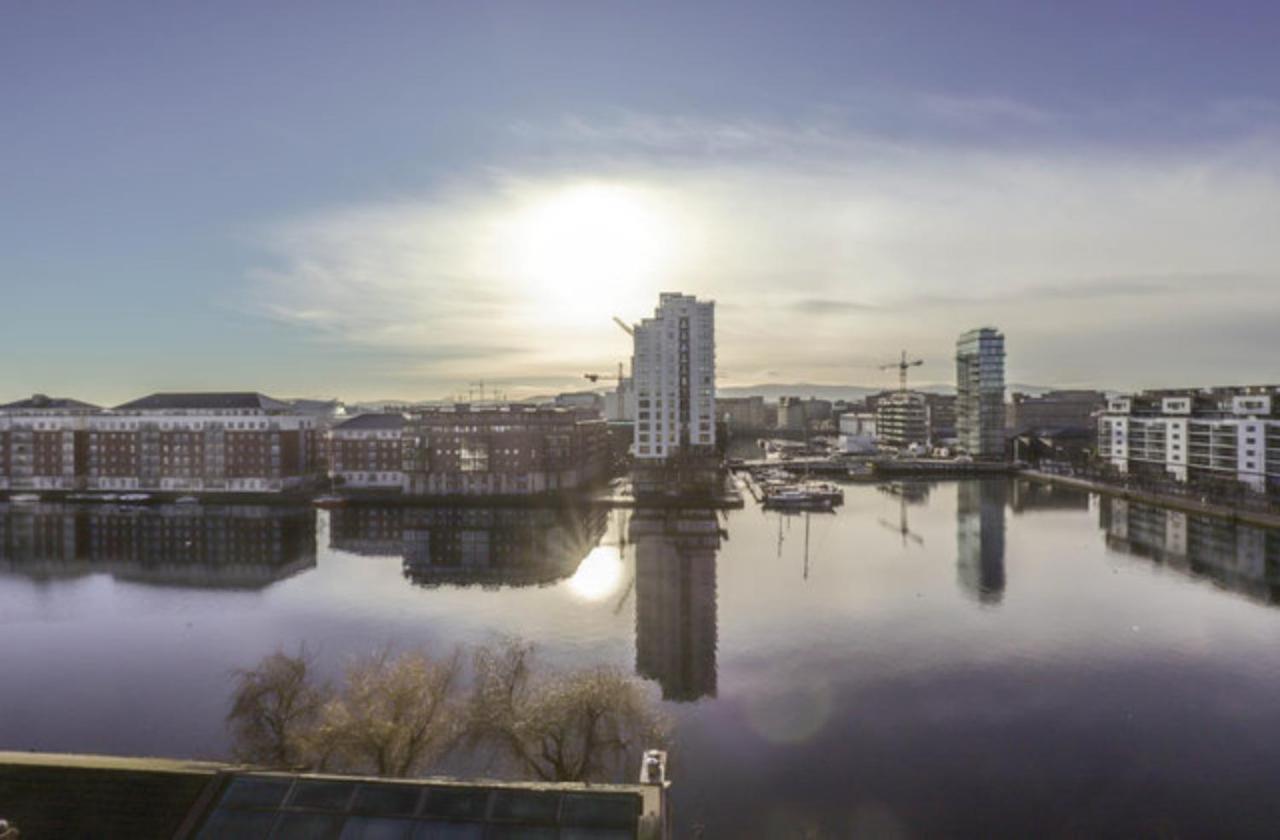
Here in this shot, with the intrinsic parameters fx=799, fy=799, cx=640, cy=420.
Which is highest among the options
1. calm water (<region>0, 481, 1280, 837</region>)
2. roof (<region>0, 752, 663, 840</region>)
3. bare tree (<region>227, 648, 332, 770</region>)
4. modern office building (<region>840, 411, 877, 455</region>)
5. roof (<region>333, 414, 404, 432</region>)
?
roof (<region>333, 414, 404, 432</region>)

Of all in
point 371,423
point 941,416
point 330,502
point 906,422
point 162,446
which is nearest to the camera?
point 330,502

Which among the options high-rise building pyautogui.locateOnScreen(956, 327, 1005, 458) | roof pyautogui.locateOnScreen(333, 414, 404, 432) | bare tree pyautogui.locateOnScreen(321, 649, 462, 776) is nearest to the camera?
bare tree pyautogui.locateOnScreen(321, 649, 462, 776)

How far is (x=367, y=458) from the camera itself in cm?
6562

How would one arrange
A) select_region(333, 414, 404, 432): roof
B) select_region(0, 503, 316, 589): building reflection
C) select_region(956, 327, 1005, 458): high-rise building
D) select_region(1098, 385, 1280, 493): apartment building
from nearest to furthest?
1. select_region(0, 503, 316, 589): building reflection
2. select_region(1098, 385, 1280, 493): apartment building
3. select_region(333, 414, 404, 432): roof
4. select_region(956, 327, 1005, 458): high-rise building

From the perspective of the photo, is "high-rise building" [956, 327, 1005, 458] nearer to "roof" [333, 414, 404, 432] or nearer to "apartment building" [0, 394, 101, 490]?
"roof" [333, 414, 404, 432]

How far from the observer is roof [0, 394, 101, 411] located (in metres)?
67.8

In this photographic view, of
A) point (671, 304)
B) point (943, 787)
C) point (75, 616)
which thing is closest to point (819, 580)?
point (943, 787)

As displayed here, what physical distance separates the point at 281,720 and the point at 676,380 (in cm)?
5647

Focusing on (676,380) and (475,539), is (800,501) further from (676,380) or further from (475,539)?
(475,539)

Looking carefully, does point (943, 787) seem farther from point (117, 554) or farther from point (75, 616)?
point (117, 554)

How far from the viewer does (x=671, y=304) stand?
6969cm

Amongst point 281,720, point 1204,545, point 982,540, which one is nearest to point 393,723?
point 281,720

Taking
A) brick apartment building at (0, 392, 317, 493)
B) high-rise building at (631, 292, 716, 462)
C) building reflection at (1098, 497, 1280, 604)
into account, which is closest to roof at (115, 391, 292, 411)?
brick apartment building at (0, 392, 317, 493)

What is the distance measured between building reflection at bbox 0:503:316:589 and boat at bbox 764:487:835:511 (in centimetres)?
3071
